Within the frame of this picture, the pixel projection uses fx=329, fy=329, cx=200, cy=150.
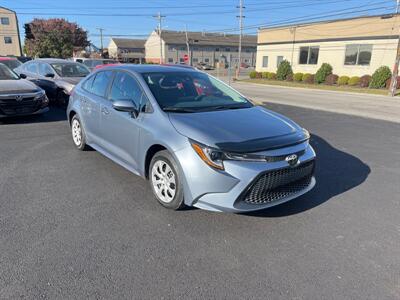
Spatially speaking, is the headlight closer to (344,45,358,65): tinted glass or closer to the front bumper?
the front bumper

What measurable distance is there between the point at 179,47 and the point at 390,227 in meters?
82.2

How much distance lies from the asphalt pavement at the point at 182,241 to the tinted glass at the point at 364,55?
1048 inches

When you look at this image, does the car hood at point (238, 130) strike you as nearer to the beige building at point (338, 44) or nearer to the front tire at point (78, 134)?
the front tire at point (78, 134)

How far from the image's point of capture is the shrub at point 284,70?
1351 inches

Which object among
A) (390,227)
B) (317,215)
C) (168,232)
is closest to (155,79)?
(168,232)

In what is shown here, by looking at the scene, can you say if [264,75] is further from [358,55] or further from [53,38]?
[53,38]

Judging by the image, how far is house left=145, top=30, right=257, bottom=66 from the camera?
263 feet

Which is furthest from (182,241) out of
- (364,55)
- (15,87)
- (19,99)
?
(364,55)

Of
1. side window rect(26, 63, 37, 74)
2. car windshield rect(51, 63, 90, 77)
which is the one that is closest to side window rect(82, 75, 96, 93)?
car windshield rect(51, 63, 90, 77)

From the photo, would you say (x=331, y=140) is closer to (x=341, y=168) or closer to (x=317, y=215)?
(x=341, y=168)

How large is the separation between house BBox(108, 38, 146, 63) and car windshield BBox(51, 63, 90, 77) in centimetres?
7853

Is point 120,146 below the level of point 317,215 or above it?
above

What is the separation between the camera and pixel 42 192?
13.9ft

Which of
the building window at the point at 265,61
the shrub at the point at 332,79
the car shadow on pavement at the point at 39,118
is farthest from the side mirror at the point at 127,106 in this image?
the building window at the point at 265,61
